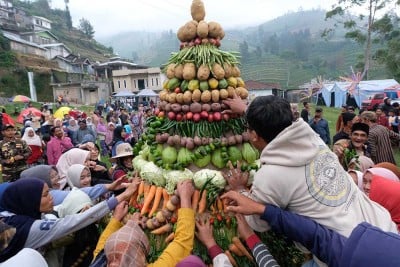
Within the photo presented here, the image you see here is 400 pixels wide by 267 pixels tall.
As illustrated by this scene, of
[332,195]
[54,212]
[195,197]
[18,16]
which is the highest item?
[18,16]

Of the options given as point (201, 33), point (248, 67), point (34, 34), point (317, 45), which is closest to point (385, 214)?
point (201, 33)

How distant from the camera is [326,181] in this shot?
6.35ft

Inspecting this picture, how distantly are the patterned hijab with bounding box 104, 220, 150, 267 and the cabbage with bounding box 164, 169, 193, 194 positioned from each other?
19.8 inches

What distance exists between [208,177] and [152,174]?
1.68 ft

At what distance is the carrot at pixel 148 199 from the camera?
2.64 meters

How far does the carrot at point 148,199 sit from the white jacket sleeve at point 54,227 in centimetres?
37

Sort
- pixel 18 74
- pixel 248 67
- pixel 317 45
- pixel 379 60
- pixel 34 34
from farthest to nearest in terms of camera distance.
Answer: pixel 317 45 < pixel 248 67 < pixel 34 34 < pixel 18 74 < pixel 379 60

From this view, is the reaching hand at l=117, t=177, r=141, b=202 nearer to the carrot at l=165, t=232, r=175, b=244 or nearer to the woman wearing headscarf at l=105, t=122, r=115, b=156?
the carrot at l=165, t=232, r=175, b=244

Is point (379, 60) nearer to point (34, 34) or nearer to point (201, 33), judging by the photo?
point (201, 33)

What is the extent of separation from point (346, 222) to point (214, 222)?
0.97 metres

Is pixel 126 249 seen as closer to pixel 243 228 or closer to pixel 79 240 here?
pixel 243 228

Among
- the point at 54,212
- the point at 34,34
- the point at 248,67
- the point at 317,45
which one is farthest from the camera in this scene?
the point at 317,45

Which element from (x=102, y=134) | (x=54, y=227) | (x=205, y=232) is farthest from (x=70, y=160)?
(x=102, y=134)

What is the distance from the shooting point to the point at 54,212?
10.1ft
